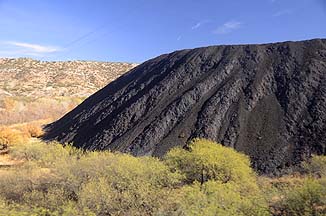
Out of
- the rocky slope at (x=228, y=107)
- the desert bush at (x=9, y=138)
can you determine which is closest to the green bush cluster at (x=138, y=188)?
the rocky slope at (x=228, y=107)

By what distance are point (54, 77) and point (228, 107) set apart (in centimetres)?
8584

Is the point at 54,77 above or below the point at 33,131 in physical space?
above

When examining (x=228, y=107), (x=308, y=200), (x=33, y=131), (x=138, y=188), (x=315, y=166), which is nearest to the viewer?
(x=308, y=200)

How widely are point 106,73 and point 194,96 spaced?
83419 millimetres

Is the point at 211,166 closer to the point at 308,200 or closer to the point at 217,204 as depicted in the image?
the point at 308,200

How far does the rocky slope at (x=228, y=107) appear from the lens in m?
38.0

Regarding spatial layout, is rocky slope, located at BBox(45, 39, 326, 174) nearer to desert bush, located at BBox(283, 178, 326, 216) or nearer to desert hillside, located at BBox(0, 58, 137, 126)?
desert bush, located at BBox(283, 178, 326, 216)

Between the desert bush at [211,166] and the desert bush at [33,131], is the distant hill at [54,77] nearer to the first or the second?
the desert bush at [33,131]

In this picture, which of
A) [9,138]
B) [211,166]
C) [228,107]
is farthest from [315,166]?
[9,138]

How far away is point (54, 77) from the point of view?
120 metres

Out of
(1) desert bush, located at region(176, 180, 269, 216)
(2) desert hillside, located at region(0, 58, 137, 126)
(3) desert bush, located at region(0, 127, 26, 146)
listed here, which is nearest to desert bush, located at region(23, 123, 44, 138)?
(3) desert bush, located at region(0, 127, 26, 146)

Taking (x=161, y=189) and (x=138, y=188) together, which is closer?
(x=138, y=188)

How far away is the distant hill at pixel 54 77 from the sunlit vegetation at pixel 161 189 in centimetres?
7766

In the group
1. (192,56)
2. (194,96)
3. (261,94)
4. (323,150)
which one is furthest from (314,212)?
(192,56)
